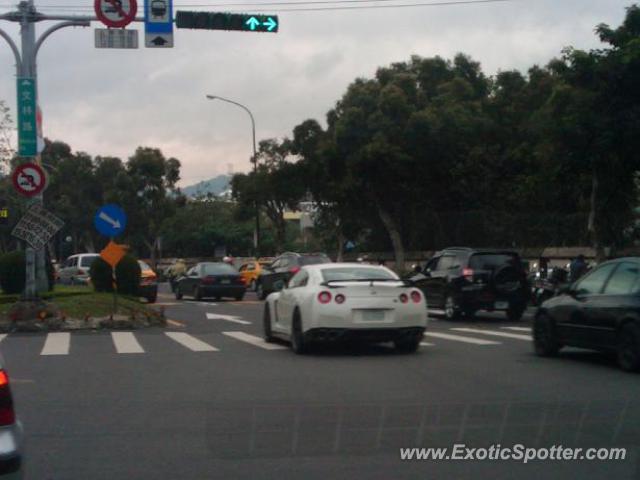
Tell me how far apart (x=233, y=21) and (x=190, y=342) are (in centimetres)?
585

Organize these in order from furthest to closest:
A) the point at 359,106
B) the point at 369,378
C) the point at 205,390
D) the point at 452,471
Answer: the point at 359,106, the point at 369,378, the point at 205,390, the point at 452,471

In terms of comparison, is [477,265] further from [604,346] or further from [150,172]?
[150,172]

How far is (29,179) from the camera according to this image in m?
20.4

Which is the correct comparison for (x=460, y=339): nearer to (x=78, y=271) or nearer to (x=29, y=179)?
(x=29, y=179)

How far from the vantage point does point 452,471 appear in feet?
25.0

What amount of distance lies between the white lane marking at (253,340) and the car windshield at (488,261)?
6.41 m

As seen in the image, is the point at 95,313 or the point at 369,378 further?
the point at 95,313

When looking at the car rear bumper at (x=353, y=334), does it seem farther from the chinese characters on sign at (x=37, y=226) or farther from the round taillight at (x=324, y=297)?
the chinese characters on sign at (x=37, y=226)

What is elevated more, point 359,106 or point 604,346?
point 359,106

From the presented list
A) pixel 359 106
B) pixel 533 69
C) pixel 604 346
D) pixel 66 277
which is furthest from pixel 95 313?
pixel 533 69

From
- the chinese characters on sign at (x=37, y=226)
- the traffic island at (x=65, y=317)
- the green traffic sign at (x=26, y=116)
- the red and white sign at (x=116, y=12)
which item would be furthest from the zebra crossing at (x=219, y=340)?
the red and white sign at (x=116, y=12)

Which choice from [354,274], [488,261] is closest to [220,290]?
[488,261]

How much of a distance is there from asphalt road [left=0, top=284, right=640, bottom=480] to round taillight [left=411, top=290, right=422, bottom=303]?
853 millimetres

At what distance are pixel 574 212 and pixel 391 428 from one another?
3105cm
